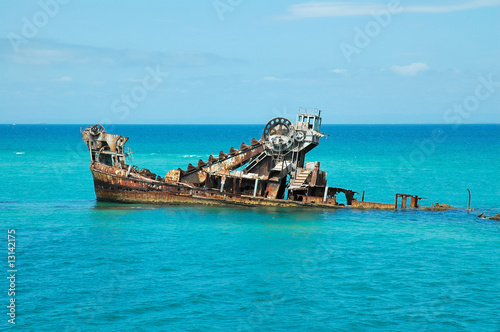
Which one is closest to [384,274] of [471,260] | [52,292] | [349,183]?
[471,260]

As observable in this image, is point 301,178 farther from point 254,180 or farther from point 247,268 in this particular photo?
point 247,268

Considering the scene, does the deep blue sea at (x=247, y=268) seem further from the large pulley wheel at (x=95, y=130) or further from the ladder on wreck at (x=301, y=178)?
the large pulley wheel at (x=95, y=130)

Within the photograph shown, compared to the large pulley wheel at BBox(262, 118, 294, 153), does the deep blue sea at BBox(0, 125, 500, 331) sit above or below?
below

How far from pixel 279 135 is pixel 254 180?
15.3ft

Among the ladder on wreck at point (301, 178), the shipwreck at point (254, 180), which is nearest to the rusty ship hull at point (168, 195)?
the shipwreck at point (254, 180)

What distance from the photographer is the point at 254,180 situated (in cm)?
5003

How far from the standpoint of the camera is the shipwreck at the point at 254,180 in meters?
49.0

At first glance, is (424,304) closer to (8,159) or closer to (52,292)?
(52,292)

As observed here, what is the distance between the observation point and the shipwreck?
49000mm

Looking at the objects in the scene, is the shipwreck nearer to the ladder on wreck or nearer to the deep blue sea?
the ladder on wreck

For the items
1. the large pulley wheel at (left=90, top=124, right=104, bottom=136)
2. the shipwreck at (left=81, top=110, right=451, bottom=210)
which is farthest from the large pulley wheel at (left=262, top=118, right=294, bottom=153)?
the large pulley wheel at (left=90, top=124, right=104, bottom=136)

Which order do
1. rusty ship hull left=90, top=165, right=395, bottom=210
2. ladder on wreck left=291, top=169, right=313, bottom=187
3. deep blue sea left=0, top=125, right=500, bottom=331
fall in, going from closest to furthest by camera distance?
deep blue sea left=0, top=125, right=500, bottom=331, ladder on wreck left=291, top=169, right=313, bottom=187, rusty ship hull left=90, top=165, right=395, bottom=210

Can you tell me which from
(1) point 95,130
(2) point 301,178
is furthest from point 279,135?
(1) point 95,130

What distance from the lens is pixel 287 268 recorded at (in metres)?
33.0
